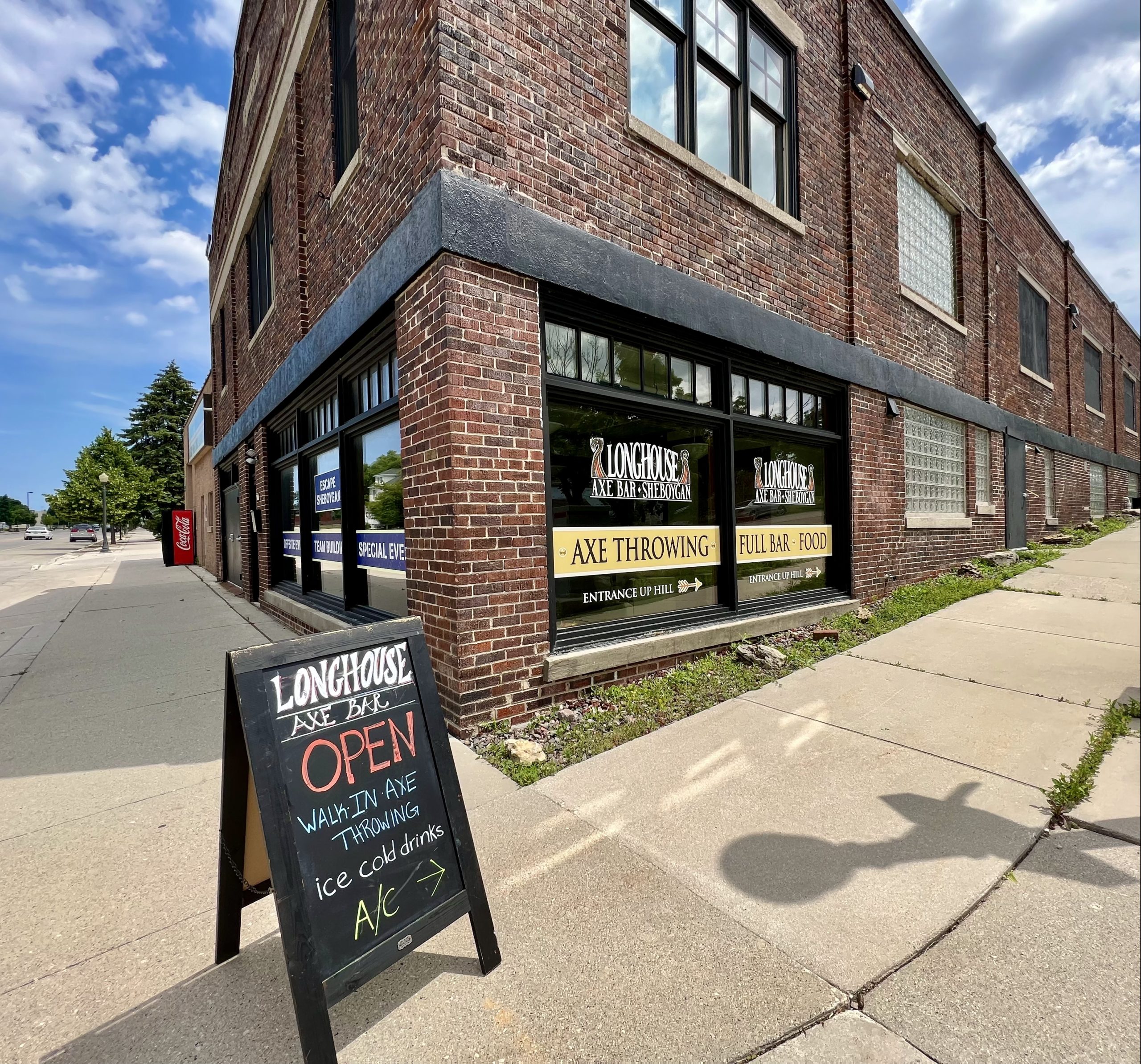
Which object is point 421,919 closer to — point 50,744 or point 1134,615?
point 1134,615

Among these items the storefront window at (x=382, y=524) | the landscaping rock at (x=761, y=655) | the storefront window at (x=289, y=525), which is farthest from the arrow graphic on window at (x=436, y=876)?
the storefront window at (x=289, y=525)

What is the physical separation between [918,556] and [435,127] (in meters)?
8.29

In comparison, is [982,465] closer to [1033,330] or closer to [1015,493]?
[1015,493]

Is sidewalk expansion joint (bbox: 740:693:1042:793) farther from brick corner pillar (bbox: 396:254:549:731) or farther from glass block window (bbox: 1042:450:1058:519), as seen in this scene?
glass block window (bbox: 1042:450:1058:519)

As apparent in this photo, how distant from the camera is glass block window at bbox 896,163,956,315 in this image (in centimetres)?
911

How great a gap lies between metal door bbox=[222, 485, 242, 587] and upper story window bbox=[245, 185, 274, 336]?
4020 millimetres

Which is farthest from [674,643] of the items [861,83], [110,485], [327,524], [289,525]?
[110,485]

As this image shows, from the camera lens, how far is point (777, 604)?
6520mm

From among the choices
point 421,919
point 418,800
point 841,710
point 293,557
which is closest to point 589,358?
point 841,710

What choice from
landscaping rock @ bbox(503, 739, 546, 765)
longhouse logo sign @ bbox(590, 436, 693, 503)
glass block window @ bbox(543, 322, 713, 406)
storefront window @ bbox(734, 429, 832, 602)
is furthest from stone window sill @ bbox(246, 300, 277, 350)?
landscaping rock @ bbox(503, 739, 546, 765)

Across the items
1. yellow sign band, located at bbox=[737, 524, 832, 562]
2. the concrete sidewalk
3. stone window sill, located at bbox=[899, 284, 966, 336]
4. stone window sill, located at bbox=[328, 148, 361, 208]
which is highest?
stone window sill, located at bbox=[328, 148, 361, 208]

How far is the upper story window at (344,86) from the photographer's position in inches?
244

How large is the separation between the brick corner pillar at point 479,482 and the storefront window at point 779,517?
2692 millimetres

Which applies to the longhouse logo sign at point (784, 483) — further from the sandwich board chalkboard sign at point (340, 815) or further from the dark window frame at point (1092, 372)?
the dark window frame at point (1092, 372)
